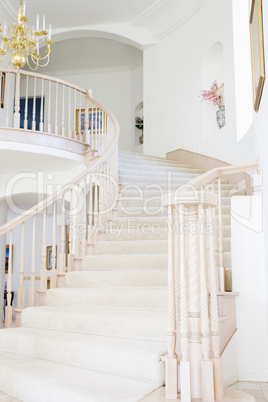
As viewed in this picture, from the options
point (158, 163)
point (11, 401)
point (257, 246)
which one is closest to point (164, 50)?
point (158, 163)

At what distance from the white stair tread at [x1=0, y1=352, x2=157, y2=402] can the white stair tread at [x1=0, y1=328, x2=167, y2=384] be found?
2.3 inches

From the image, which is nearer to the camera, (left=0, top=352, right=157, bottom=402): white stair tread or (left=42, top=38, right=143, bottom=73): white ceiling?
(left=0, top=352, right=157, bottom=402): white stair tread

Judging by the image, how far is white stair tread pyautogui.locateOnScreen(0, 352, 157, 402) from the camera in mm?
2445

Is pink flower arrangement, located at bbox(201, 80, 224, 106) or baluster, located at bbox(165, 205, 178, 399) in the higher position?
pink flower arrangement, located at bbox(201, 80, 224, 106)

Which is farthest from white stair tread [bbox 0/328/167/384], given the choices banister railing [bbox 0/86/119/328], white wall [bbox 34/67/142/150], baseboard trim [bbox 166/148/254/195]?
white wall [bbox 34/67/142/150]

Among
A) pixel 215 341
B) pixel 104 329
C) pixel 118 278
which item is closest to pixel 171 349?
pixel 215 341

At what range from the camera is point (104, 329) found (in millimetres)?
3352

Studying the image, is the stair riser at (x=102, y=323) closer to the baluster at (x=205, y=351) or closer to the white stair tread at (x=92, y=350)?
the white stair tread at (x=92, y=350)

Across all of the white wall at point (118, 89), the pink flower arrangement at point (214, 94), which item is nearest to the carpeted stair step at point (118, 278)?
the pink flower arrangement at point (214, 94)

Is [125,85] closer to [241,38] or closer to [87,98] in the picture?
[87,98]

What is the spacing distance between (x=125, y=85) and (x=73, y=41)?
1703mm

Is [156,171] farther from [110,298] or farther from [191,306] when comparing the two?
[191,306]

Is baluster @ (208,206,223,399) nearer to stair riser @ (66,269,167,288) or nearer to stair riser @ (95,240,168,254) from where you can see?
stair riser @ (66,269,167,288)

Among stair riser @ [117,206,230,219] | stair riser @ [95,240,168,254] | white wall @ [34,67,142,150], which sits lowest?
stair riser @ [95,240,168,254]
